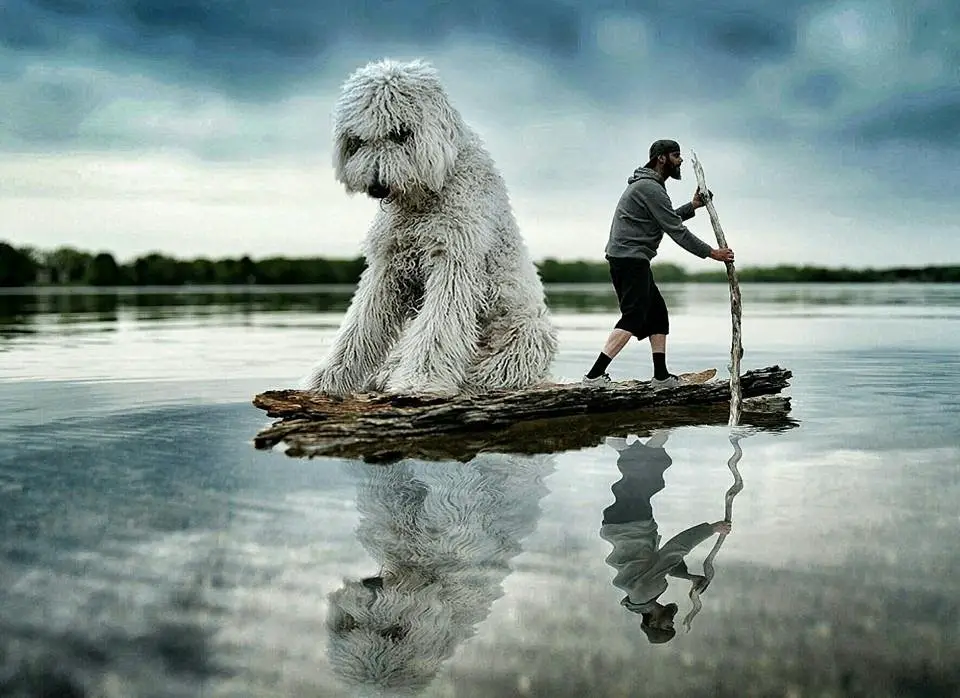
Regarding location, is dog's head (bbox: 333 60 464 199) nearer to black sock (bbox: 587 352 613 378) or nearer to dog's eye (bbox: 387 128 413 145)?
dog's eye (bbox: 387 128 413 145)

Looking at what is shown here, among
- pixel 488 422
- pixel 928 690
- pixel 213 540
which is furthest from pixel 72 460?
pixel 928 690

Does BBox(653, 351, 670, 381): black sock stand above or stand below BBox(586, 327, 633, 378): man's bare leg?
below

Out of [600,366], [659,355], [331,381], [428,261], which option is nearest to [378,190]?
[428,261]

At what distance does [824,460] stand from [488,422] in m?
1.97

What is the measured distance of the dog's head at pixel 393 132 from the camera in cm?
595

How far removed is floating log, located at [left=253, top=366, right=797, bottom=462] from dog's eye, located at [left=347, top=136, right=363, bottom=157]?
1.65 m

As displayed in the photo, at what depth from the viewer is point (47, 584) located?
3.10 m

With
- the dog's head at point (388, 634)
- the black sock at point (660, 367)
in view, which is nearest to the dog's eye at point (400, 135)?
the black sock at point (660, 367)

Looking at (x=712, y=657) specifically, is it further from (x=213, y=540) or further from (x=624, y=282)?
(x=624, y=282)

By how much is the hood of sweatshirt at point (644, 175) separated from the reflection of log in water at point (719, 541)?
1945mm

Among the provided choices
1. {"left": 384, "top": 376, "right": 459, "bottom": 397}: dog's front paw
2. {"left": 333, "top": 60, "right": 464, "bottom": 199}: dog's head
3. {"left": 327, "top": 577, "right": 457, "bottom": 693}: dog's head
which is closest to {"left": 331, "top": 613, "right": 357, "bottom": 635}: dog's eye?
{"left": 327, "top": 577, "right": 457, "bottom": 693}: dog's head

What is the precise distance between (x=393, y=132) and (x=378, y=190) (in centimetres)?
39

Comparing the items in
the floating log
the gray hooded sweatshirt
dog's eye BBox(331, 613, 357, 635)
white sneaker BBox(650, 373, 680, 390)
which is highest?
the gray hooded sweatshirt

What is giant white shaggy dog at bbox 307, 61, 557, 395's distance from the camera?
599 centimetres
